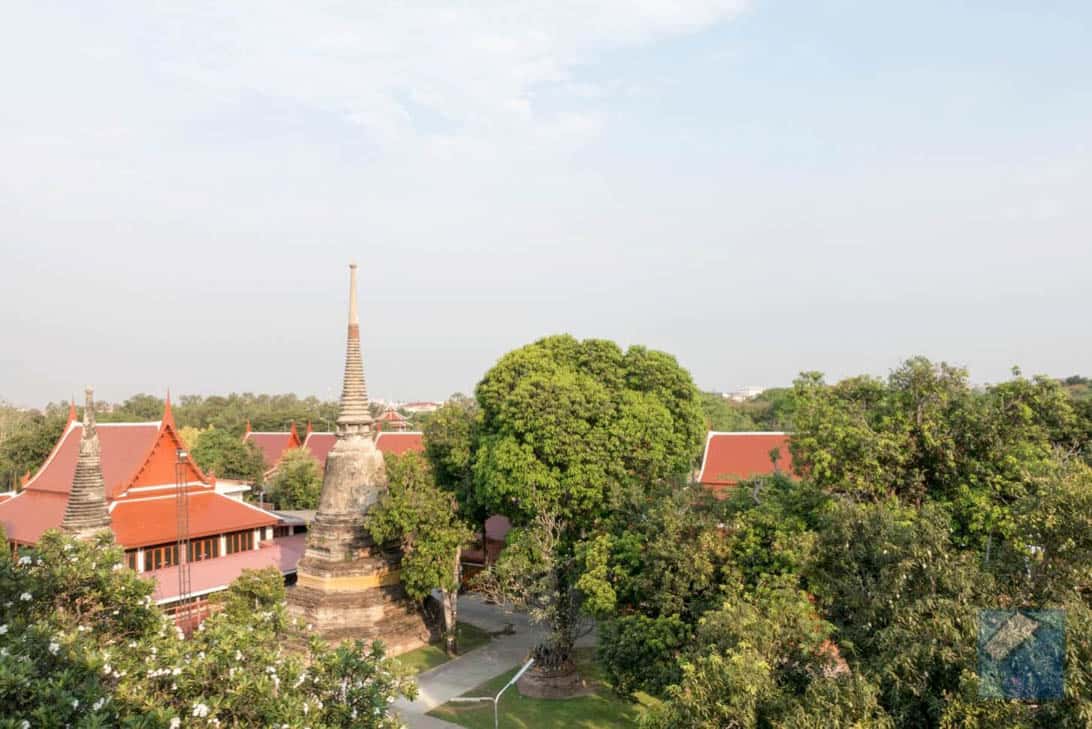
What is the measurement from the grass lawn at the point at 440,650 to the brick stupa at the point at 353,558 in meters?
0.51

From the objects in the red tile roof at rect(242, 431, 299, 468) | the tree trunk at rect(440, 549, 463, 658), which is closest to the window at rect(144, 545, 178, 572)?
the tree trunk at rect(440, 549, 463, 658)

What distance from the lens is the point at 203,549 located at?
2728 centimetres

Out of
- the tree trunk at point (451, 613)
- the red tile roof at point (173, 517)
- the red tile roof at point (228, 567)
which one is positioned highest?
the red tile roof at point (173, 517)

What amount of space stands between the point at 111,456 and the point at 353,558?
36.8ft

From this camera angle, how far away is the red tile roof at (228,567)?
23297mm

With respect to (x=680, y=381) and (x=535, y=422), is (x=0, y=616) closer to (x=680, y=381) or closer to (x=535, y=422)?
(x=535, y=422)

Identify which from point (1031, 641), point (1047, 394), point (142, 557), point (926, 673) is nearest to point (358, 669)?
point (926, 673)

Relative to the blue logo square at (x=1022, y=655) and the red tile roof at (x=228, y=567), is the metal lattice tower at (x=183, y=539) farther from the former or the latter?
the blue logo square at (x=1022, y=655)

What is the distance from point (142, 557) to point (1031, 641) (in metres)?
26.1

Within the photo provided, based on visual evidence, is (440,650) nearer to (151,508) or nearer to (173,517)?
(173,517)

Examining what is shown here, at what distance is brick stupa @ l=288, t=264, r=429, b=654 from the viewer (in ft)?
77.0

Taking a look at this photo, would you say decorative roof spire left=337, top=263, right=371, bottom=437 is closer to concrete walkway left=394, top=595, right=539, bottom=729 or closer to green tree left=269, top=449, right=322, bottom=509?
concrete walkway left=394, top=595, right=539, bottom=729

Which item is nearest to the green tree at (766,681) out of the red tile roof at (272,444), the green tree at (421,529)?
the green tree at (421,529)

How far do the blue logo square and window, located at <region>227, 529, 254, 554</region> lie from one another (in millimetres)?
26521
